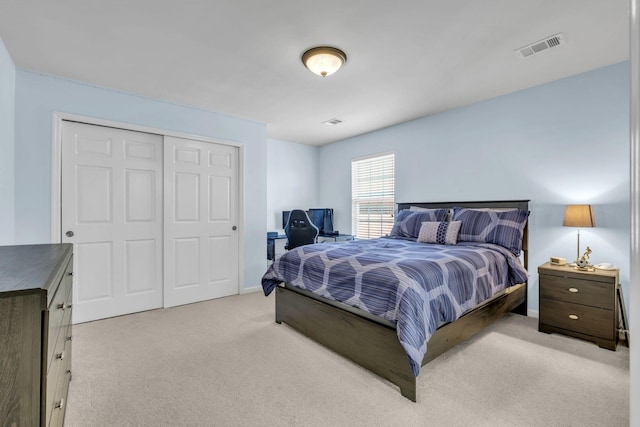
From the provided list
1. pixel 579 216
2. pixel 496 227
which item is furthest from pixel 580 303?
pixel 496 227

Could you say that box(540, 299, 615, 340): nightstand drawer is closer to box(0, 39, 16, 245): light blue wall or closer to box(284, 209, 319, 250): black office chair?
box(284, 209, 319, 250): black office chair

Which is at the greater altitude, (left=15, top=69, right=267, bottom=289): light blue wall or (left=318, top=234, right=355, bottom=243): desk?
(left=15, top=69, right=267, bottom=289): light blue wall

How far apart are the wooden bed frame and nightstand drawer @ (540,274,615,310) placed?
12.8 inches

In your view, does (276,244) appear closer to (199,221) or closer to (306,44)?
(199,221)

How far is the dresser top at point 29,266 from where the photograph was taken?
38.6 inches

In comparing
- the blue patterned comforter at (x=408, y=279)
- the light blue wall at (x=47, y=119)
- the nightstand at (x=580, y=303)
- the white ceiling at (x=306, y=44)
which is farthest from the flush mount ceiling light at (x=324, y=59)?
the nightstand at (x=580, y=303)

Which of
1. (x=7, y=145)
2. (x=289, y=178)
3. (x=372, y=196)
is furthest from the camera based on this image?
(x=289, y=178)

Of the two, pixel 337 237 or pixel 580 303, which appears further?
pixel 337 237

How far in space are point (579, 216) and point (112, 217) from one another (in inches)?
173

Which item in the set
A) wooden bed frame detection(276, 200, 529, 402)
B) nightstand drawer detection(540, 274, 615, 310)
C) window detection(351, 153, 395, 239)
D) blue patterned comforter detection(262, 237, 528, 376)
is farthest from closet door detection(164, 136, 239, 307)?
nightstand drawer detection(540, 274, 615, 310)

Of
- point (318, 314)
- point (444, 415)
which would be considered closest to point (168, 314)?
point (318, 314)

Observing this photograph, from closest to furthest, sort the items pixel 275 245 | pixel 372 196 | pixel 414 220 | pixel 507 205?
pixel 507 205 → pixel 414 220 → pixel 275 245 → pixel 372 196

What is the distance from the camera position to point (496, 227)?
10.3ft

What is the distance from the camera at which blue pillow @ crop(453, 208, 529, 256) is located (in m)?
3.05
